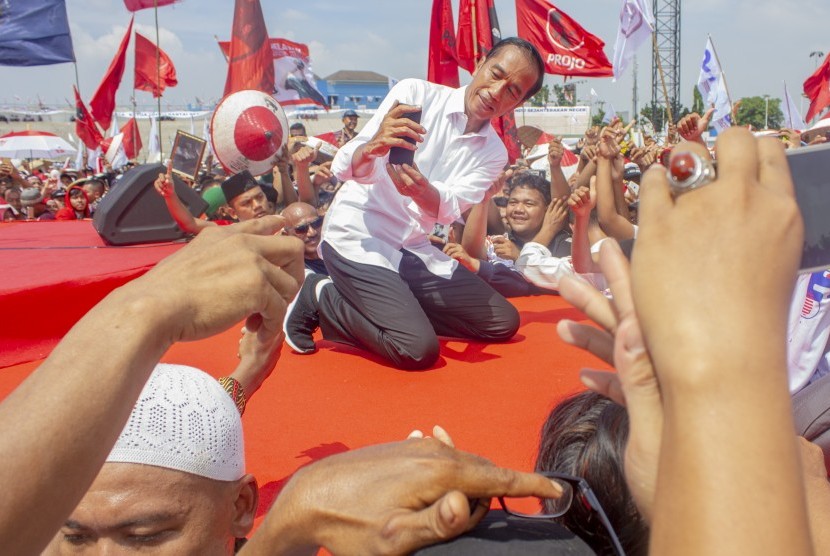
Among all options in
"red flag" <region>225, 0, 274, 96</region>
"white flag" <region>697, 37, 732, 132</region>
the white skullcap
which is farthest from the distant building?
the white skullcap

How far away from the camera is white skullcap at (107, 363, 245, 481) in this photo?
45.8 inches

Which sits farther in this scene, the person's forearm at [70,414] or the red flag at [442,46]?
the red flag at [442,46]

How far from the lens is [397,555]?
0.70 m

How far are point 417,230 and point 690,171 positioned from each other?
9.54 feet

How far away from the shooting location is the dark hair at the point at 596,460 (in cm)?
87

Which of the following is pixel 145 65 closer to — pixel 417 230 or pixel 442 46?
pixel 442 46

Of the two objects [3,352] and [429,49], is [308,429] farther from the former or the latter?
[429,49]

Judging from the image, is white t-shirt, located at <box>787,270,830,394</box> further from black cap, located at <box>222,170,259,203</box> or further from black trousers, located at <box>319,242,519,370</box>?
black cap, located at <box>222,170,259,203</box>

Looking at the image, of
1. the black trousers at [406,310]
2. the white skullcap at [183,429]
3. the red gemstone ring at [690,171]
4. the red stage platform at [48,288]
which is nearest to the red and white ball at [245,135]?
the red stage platform at [48,288]

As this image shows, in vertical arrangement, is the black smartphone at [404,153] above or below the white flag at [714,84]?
below

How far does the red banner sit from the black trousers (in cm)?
686

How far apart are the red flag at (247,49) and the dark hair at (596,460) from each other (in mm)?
6956

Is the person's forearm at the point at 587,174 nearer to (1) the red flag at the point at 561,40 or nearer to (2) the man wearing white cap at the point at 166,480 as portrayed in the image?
(1) the red flag at the point at 561,40

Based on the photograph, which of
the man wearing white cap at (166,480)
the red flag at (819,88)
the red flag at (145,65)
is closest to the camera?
the man wearing white cap at (166,480)
